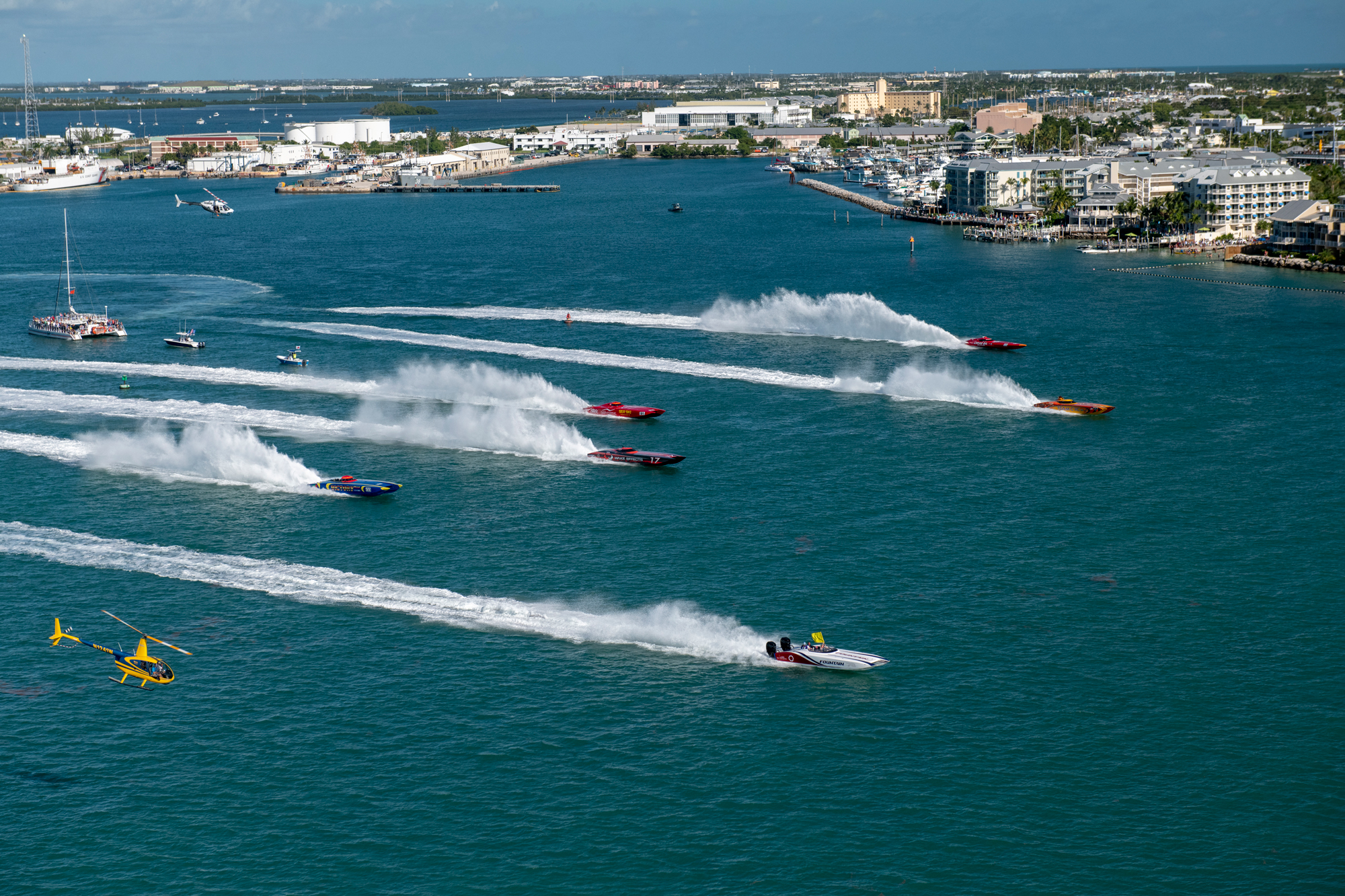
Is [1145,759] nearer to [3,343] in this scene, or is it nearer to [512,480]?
[512,480]

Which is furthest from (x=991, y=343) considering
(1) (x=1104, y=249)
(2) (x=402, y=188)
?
(2) (x=402, y=188)

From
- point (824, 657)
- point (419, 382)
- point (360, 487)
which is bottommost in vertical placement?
point (824, 657)

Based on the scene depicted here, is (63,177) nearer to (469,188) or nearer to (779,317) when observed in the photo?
(469,188)

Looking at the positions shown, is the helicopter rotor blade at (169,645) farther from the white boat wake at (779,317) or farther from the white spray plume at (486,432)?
the white boat wake at (779,317)

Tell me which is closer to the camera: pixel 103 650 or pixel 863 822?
pixel 863 822

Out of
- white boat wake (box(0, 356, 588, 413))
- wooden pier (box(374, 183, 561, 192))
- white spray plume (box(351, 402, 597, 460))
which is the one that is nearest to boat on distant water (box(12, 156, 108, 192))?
wooden pier (box(374, 183, 561, 192))

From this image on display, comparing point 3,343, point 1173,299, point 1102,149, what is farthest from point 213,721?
point 1102,149

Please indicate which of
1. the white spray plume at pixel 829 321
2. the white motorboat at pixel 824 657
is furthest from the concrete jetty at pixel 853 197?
the white motorboat at pixel 824 657
